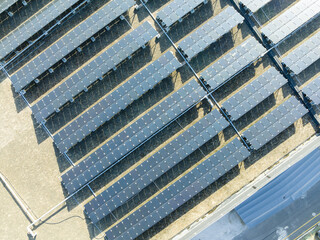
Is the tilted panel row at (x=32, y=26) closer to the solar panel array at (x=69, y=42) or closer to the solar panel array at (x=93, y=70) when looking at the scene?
the solar panel array at (x=69, y=42)

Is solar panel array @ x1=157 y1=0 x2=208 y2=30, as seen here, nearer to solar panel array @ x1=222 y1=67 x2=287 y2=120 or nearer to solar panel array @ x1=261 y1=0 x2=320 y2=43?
solar panel array @ x1=261 y1=0 x2=320 y2=43

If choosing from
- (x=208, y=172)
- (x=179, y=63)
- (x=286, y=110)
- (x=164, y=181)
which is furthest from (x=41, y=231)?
(x=286, y=110)

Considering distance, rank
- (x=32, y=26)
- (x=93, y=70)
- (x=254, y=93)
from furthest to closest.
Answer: (x=32, y=26)
(x=93, y=70)
(x=254, y=93)

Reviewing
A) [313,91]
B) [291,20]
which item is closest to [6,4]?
[291,20]

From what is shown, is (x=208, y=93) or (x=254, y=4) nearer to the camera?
(x=254, y=4)

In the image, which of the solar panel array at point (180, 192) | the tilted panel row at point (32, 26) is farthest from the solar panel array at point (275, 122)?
the tilted panel row at point (32, 26)

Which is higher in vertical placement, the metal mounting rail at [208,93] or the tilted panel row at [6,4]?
the tilted panel row at [6,4]

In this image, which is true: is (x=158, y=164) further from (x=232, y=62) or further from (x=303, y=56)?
(x=303, y=56)

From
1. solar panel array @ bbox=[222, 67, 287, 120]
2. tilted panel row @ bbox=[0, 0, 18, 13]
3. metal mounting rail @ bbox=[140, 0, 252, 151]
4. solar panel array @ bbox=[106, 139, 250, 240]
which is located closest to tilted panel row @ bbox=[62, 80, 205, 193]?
metal mounting rail @ bbox=[140, 0, 252, 151]
